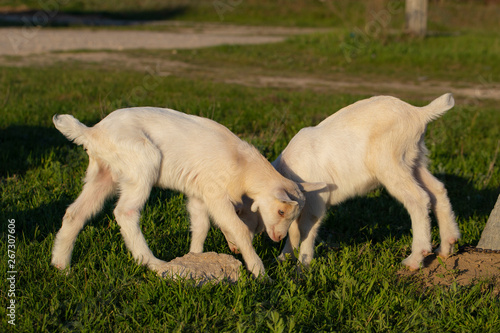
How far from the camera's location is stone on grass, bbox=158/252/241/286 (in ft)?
12.2

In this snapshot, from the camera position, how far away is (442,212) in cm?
466

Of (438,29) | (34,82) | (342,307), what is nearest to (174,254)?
(342,307)

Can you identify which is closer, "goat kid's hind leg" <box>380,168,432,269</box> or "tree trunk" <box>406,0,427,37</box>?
"goat kid's hind leg" <box>380,168,432,269</box>

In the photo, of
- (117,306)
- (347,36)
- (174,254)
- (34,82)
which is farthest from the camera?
(347,36)

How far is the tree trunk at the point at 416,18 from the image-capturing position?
1859 cm

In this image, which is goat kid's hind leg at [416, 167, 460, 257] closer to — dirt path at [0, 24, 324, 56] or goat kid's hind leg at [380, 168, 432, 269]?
goat kid's hind leg at [380, 168, 432, 269]

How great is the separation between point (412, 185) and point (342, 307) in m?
1.38

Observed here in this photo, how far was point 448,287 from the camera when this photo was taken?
399 centimetres

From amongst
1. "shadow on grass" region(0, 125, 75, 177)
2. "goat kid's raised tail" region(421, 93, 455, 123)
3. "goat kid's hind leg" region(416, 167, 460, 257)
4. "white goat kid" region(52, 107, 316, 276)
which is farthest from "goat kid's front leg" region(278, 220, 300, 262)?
"shadow on grass" region(0, 125, 75, 177)

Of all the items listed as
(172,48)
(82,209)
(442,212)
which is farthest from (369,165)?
(172,48)

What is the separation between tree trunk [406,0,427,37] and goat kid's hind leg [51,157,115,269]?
16396mm

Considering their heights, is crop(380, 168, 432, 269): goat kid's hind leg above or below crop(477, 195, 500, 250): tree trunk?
above

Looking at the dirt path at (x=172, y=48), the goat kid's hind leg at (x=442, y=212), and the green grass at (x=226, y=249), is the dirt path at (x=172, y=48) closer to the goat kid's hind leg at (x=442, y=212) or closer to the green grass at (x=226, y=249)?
the green grass at (x=226, y=249)

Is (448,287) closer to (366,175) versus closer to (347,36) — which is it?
(366,175)
